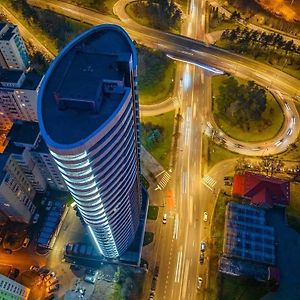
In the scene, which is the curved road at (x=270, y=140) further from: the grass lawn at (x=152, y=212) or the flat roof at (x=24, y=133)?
the flat roof at (x=24, y=133)

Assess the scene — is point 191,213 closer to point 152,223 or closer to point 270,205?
point 152,223

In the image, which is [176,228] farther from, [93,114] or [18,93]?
[18,93]

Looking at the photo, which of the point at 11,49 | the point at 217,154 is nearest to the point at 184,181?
the point at 217,154

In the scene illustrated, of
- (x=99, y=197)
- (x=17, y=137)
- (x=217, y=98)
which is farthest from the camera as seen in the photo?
(x=217, y=98)

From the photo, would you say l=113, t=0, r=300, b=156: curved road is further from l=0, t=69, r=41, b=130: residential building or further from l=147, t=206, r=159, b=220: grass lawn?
l=0, t=69, r=41, b=130: residential building

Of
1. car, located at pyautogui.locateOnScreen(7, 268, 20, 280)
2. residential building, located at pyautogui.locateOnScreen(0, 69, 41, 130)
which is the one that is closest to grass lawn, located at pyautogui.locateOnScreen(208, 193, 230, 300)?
car, located at pyautogui.locateOnScreen(7, 268, 20, 280)

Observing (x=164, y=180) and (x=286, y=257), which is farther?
(x=164, y=180)

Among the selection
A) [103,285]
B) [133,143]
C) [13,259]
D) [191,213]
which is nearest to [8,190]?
[13,259]

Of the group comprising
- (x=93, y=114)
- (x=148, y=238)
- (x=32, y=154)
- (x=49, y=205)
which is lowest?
(x=93, y=114)
